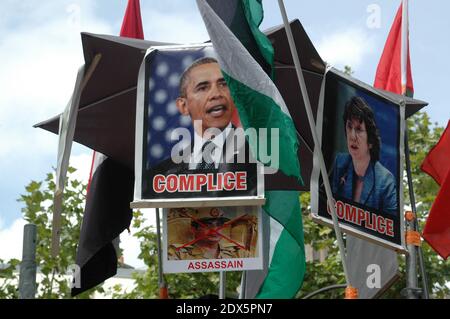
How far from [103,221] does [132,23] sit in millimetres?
3609

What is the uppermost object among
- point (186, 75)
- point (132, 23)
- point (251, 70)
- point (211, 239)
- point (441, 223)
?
point (132, 23)

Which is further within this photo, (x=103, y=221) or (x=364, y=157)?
(x=103, y=221)

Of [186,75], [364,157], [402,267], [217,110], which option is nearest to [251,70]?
[217,110]

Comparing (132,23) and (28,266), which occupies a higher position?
(132,23)

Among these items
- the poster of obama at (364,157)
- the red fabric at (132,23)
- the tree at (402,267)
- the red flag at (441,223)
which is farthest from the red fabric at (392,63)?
the tree at (402,267)

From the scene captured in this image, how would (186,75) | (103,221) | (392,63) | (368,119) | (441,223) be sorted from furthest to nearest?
1. (392,63)
2. (103,221)
3. (441,223)
4. (368,119)
5. (186,75)

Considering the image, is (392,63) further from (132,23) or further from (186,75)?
(186,75)

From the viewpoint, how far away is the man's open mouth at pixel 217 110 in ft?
40.0

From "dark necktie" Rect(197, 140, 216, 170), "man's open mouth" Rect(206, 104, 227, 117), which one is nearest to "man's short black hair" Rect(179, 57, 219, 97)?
"man's open mouth" Rect(206, 104, 227, 117)

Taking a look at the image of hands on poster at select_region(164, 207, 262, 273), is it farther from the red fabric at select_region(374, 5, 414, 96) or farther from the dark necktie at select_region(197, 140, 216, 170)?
the red fabric at select_region(374, 5, 414, 96)

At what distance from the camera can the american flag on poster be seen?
40.1 feet

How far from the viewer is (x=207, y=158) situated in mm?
11930

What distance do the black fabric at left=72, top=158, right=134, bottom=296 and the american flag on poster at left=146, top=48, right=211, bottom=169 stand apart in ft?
9.15
